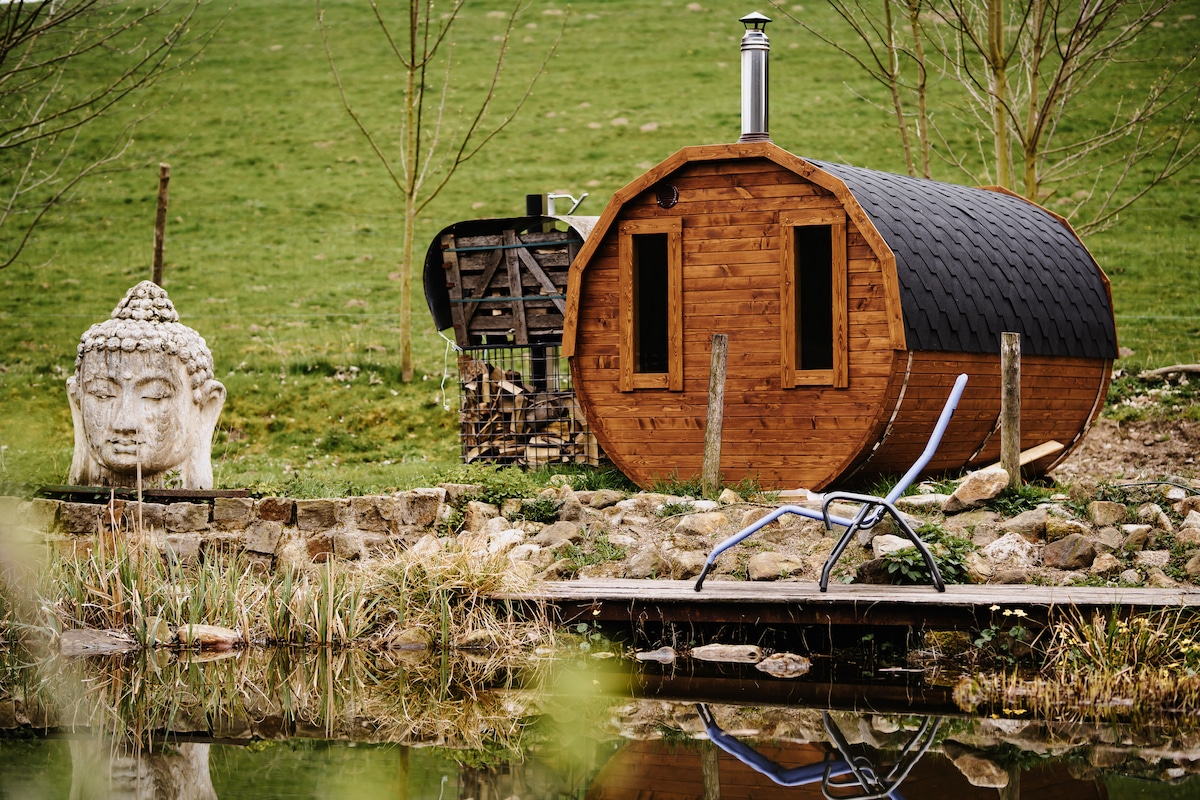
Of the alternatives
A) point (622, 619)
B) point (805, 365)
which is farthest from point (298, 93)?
point (622, 619)

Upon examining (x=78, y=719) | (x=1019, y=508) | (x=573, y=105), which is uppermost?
(x=573, y=105)

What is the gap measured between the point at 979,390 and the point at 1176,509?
2.74 metres

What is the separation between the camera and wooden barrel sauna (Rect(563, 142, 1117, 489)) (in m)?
12.7

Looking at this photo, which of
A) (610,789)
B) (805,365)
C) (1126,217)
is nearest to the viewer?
(610,789)

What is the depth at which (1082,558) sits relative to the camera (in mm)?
10164

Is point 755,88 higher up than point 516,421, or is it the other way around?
point 755,88

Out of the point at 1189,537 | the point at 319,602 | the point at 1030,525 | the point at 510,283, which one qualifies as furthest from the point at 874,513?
the point at 510,283

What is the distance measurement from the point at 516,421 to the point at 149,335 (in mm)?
5457

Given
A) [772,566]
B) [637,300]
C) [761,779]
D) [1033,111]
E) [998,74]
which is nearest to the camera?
[761,779]

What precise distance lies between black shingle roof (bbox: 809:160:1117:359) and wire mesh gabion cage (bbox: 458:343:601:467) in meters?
4.27

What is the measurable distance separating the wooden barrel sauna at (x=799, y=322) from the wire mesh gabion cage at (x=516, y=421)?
1.84 m

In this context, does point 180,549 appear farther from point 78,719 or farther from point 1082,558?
point 1082,558

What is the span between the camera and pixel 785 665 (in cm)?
940

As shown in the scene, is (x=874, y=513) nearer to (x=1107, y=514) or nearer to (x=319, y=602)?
(x=1107, y=514)
